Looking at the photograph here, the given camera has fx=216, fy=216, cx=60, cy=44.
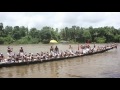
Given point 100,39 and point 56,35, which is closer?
point 100,39

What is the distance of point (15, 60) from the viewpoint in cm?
772

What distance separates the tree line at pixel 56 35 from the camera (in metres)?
14.2

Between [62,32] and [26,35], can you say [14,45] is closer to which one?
[26,35]

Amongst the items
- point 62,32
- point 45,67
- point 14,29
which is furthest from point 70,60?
point 62,32

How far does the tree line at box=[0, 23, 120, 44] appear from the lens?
14195 millimetres

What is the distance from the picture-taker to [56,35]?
A: 19.0m
